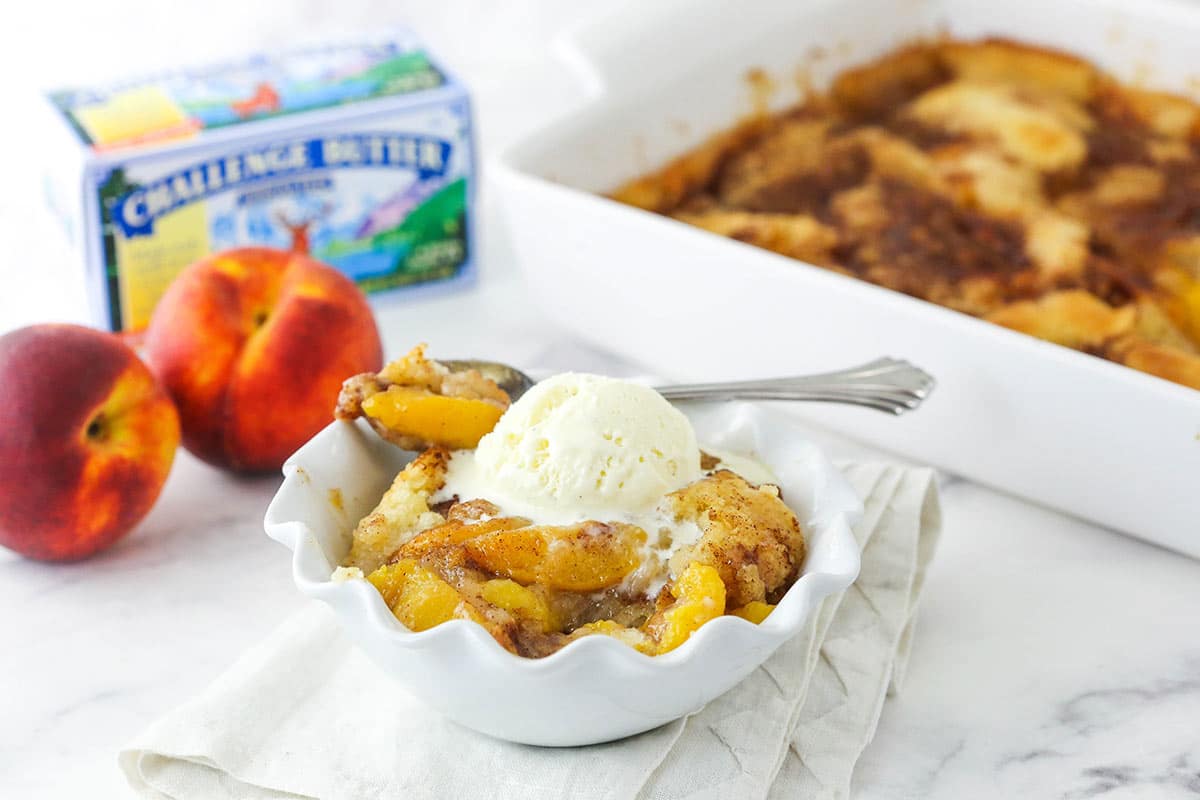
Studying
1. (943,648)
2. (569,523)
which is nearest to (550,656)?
(569,523)

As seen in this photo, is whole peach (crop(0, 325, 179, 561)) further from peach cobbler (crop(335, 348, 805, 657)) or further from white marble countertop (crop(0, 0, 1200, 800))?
peach cobbler (crop(335, 348, 805, 657))

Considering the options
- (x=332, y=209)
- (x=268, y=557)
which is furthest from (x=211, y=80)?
(x=268, y=557)

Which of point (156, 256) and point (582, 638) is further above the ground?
point (582, 638)

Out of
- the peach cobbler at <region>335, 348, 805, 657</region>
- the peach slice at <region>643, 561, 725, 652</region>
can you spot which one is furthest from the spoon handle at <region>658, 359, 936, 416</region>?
the peach slice at <region>643, 561, 725, 652</region>

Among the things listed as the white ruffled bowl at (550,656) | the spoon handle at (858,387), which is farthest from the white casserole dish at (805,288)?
the white ruffled bowl at (550,656)

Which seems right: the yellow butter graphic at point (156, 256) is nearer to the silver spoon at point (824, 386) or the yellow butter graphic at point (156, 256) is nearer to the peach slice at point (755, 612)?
the silver spoon at point (824, 386)

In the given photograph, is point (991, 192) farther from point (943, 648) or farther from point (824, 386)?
point (943, 648)

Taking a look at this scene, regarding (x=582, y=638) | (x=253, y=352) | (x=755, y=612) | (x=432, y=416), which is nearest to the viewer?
(x=582, y=638)
